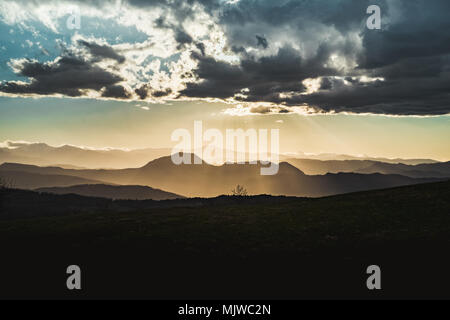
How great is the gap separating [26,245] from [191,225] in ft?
66.2

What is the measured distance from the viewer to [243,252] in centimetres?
3666

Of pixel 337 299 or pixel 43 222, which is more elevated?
pixel 43 222

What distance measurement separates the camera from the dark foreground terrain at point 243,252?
92.6 feet

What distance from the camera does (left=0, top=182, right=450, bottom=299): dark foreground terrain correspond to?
2822 centimetres

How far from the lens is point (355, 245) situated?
37375mm

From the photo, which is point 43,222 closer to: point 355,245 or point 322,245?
point 322,245

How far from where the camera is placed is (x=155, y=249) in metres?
38.5

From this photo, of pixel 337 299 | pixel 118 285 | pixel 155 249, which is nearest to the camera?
pixel 337 299

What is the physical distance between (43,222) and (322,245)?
42414mm
